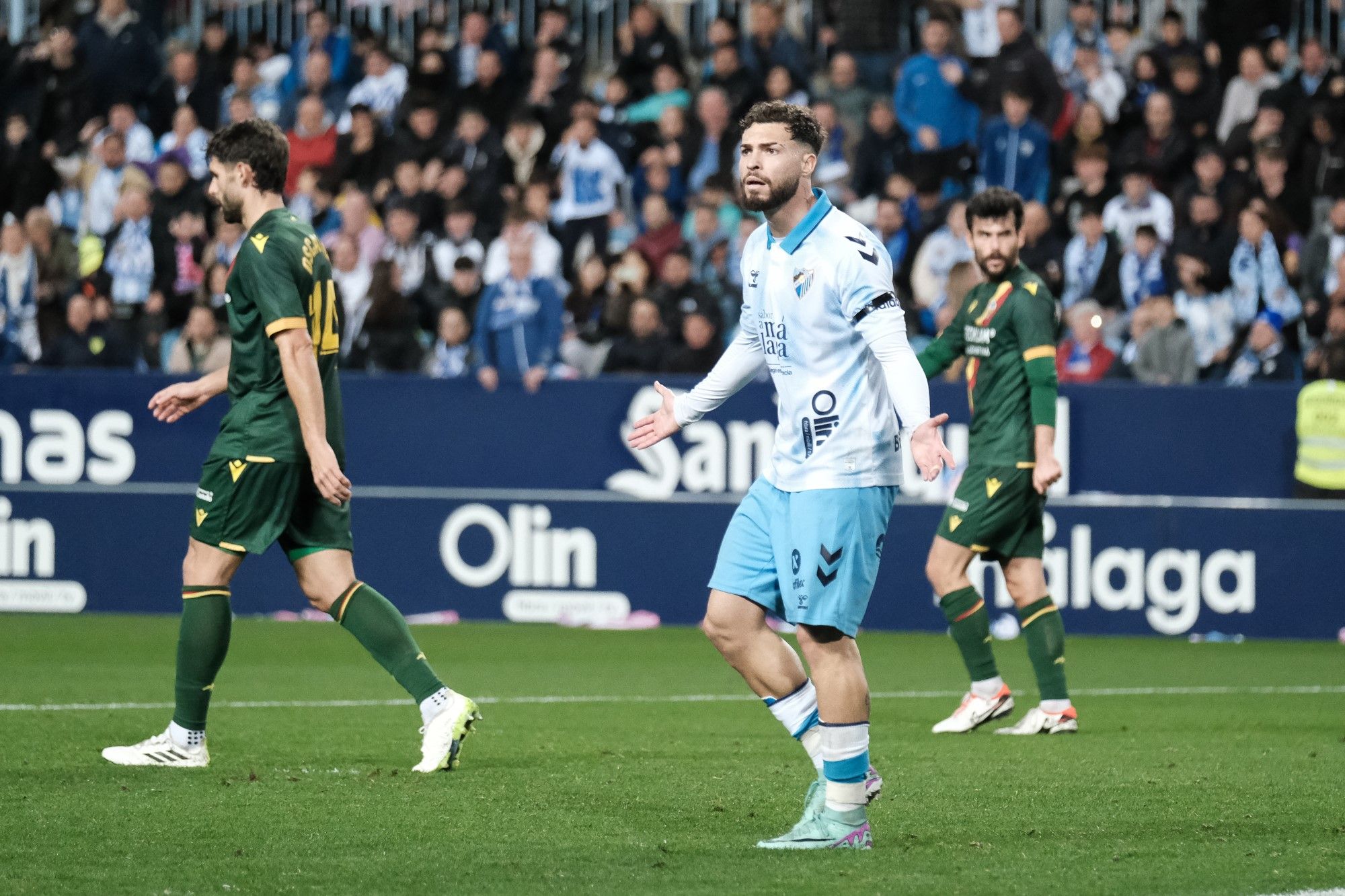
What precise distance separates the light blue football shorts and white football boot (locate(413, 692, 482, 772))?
1757mm

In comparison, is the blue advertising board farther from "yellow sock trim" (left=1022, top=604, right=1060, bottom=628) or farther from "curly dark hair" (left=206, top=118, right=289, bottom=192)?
"curly dark hair" (left=206, top=118, right=289, bottom=192)

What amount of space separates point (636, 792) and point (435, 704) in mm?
886

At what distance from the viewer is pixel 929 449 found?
5.34m

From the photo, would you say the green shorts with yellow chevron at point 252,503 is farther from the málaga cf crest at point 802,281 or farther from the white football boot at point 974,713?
the white football boot at point 974,713

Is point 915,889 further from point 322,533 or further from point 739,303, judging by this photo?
point 739,303

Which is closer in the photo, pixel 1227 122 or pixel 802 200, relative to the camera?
pixel 802 200

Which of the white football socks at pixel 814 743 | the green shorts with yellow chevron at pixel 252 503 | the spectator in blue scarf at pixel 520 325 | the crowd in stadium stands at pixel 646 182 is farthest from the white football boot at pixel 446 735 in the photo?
the spectator in blue scarf at pixel 520 325

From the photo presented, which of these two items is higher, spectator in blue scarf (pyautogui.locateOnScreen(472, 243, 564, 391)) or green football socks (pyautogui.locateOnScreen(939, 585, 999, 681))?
spectator in blue scarf (pyautogui.locateOnScreen(472, 243, 564, 391))

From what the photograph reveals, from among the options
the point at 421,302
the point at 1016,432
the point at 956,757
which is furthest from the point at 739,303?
the point at 956,757

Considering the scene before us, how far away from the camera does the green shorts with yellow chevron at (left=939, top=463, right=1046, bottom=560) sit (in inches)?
354

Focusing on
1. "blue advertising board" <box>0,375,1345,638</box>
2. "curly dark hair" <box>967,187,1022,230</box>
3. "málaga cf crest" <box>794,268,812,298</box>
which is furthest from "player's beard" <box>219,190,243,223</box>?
"blue advertising board" <box>0,375,1345,638</box>

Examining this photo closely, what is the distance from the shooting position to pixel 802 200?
5.83 metres

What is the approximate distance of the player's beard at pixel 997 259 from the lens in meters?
8.88

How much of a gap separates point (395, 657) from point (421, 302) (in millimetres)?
10072
